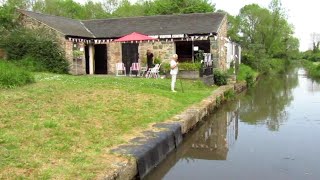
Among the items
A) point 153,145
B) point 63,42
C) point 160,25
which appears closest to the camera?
point 153,145

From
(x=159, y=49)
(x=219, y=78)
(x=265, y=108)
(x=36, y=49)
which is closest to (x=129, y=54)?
(x=159, y=49)

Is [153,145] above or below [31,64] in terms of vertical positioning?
below

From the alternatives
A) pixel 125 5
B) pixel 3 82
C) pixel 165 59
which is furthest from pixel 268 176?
pixel 125 5

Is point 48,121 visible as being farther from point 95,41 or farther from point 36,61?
point 95,41

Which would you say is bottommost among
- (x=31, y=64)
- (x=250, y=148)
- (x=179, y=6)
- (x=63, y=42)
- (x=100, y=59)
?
(x=250, y=148)

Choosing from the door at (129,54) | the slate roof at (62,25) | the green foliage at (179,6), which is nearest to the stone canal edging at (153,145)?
the door at (129,54)

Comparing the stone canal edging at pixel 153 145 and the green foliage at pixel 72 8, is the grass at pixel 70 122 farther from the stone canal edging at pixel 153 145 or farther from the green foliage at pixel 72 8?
the green foliage at pixel 72 8

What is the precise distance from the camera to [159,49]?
76.9 feet

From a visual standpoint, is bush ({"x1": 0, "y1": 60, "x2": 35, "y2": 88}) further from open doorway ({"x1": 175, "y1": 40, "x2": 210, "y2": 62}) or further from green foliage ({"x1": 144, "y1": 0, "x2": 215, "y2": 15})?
green foliage ({"x1": 144, "y1": 0, "x2": 215, "y2": 15})

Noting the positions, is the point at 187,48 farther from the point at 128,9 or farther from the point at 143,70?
the point at 128,9

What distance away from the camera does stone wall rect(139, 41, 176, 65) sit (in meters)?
23.1

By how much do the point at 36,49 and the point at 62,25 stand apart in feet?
9.64

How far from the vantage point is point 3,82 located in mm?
13352

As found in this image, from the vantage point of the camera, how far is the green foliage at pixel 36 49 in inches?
874
